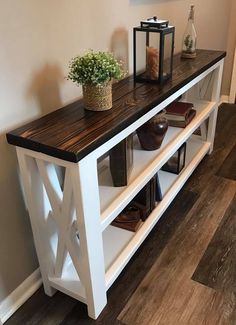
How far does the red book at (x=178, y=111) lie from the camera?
203cm

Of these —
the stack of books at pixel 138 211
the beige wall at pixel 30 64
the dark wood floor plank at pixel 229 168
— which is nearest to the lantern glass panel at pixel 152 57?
the beige wall at pixel 30 64

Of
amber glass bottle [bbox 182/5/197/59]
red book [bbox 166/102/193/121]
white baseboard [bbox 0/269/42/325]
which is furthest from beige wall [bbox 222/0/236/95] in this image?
white baseboard [bbox 0/269/42/325]

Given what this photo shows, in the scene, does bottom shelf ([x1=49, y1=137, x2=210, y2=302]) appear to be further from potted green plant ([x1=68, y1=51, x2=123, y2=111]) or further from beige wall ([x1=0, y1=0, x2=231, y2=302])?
potted green plant ([x1=68, y1=51, x2=123, y2=111])

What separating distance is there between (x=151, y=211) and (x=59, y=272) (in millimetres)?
587

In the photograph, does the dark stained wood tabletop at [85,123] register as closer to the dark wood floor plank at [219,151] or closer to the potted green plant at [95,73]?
the potted green plant at [95,73]

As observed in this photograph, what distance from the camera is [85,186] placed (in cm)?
107

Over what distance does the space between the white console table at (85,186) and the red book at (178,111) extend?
274mm

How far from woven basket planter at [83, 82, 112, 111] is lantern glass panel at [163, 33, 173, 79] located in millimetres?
510

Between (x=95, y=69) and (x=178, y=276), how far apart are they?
1048 millimetres

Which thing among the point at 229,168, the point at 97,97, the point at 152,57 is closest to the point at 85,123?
the point at 97,97

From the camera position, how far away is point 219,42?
3.23m

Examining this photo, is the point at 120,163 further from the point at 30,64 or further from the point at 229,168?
the point at 229,168

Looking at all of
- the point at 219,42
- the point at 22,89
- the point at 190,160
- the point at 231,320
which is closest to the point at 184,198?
the point at 190,160

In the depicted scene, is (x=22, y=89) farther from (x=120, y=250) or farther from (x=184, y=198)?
(x=184, y=198)
